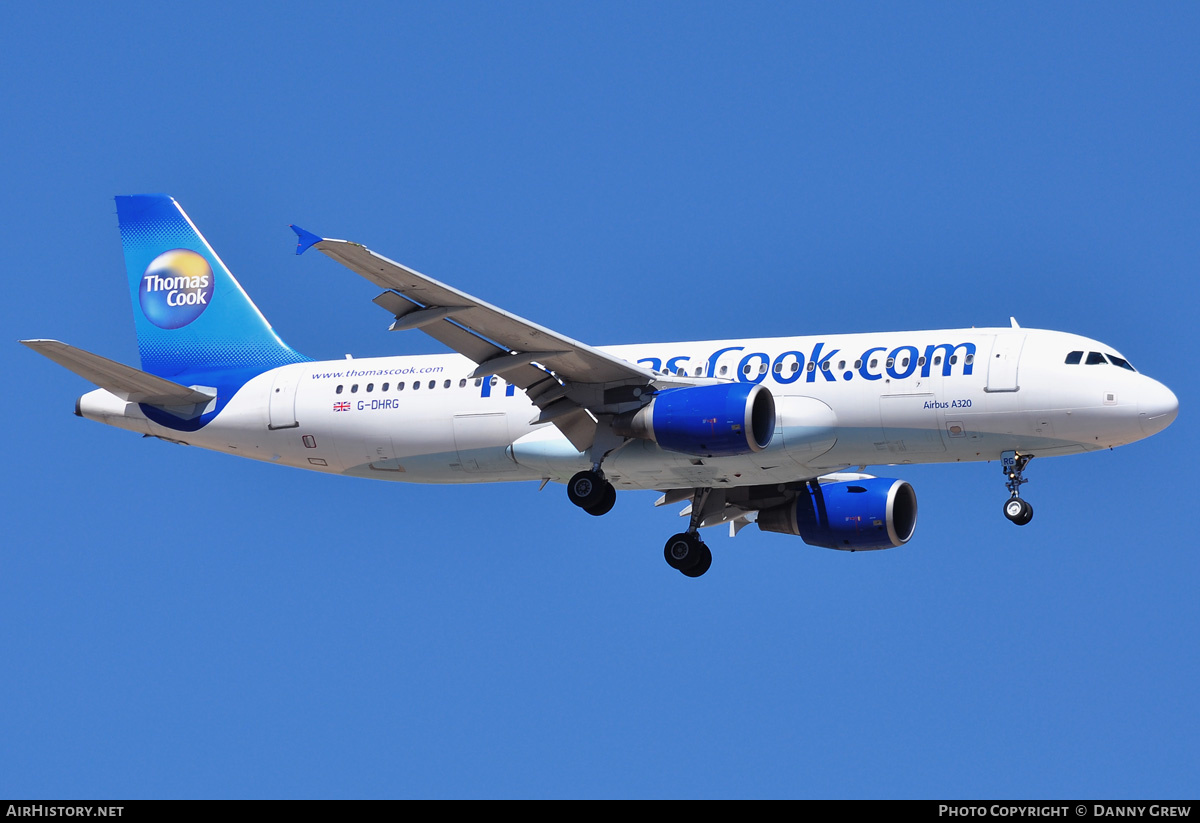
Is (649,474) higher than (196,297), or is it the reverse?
(196,297)

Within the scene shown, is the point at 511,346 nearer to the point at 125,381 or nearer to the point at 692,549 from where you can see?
the point at 692,549

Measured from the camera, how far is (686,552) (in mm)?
40781

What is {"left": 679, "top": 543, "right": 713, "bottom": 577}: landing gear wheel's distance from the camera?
134 feet

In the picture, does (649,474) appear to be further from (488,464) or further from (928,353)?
(928,353)

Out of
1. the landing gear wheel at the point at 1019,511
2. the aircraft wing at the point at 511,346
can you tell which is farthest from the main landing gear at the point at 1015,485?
the aircraft wing at the point at 511,346

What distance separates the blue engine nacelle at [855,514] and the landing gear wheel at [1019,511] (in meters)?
4.25

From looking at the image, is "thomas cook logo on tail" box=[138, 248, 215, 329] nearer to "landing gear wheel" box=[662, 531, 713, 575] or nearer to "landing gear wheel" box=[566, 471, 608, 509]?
"landing gear wheel" box=[566, 471, 608, 509]

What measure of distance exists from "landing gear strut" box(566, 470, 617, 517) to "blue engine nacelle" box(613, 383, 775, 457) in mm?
1899

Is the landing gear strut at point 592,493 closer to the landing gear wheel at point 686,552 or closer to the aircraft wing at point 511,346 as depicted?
the aircraft wing at point 511,346

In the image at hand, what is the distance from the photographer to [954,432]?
35.3m

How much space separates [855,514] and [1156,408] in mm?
7851
